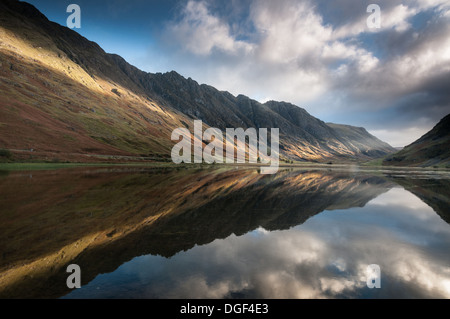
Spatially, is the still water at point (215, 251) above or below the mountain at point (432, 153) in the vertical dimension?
below

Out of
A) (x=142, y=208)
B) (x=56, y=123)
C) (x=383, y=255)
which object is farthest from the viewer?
(x=56, y=123)

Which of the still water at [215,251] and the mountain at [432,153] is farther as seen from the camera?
the mountain at [432,153]

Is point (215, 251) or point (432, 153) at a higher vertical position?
point (432, 153)

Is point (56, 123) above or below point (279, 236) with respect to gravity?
above

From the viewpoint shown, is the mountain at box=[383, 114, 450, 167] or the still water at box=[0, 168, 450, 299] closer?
the still water at box=[0, 168, 450, 299]

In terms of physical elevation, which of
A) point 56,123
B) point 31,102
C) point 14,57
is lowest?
point 56,123

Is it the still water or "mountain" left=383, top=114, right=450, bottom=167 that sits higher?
"mountain" left=383, top=114, right=450, bottom=167

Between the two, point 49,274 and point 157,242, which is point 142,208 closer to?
point 157,242

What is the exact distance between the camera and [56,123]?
113m

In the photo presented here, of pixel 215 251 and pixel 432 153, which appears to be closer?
pixel 215 251
